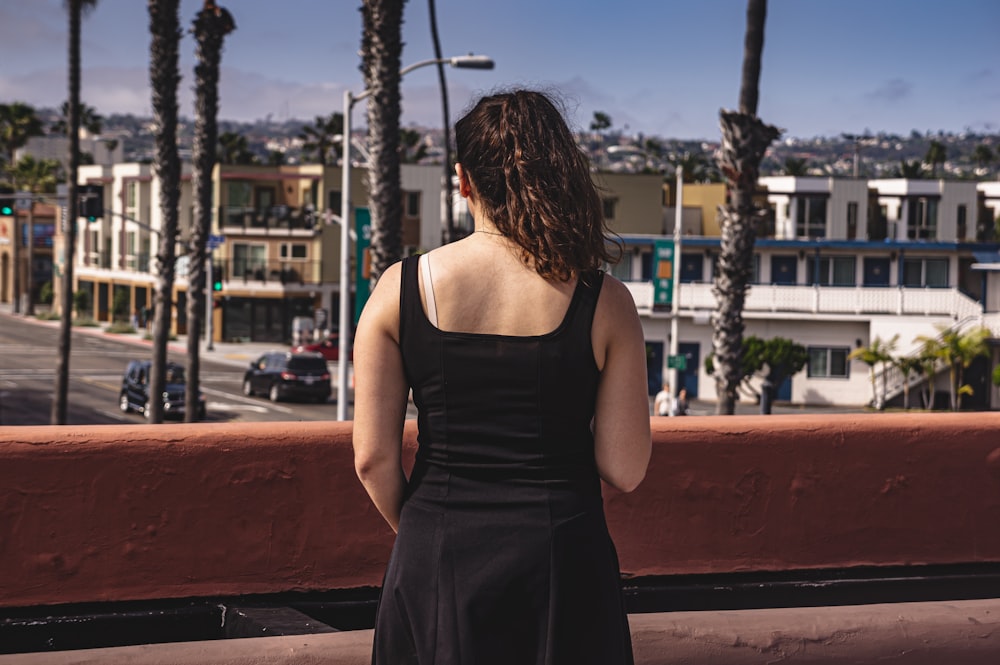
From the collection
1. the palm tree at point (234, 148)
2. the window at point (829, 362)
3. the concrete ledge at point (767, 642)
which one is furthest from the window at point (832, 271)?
the concrete ledge at point (767, 642)

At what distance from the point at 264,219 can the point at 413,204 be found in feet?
27.5

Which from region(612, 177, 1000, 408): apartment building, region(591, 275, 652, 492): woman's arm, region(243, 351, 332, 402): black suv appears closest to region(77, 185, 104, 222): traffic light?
region(243, 351, 332, 402): black suv

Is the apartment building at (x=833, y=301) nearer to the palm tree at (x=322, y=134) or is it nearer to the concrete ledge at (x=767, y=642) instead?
the palm tree at (x=322, y=134)

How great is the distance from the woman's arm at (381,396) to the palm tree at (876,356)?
1975 inches

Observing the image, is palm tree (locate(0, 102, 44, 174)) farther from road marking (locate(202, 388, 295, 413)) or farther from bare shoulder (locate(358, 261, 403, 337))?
bare shoulder (locate(358, 261, 403, 337))

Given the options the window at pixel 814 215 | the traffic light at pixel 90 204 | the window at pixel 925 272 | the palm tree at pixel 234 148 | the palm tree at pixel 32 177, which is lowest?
the window at pixel 925 272

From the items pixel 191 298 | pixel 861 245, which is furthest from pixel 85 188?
pixel 861 245

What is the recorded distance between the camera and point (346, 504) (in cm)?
487

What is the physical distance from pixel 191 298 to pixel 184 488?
27852mm

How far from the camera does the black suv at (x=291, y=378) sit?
145 ft

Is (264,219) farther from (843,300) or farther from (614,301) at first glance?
(614,301)

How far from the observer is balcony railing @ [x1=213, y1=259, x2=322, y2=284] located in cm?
7050

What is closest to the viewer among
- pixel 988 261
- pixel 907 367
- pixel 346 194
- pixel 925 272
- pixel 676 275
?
pixel 346 194

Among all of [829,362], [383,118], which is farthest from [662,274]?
[383,118]
